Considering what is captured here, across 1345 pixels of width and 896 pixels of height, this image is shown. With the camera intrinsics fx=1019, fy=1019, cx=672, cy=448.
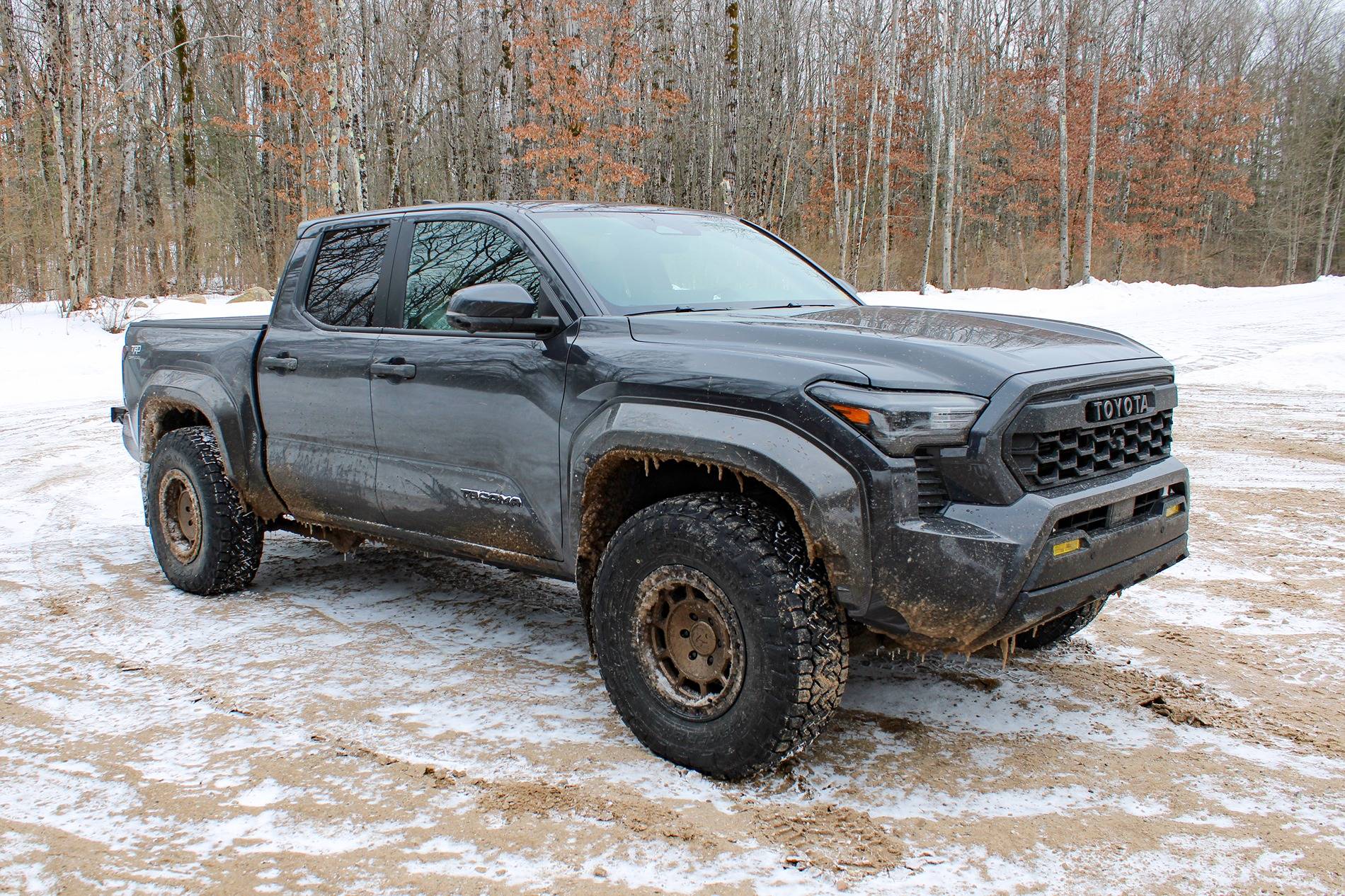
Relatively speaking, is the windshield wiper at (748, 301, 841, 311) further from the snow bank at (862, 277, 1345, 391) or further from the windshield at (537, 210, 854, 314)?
the snow bank at (862, 277, 1345, 391)

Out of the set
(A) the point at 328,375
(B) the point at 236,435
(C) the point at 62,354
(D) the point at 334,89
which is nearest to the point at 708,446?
(A) the point at 328,375

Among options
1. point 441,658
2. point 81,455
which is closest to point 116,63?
point 81,455

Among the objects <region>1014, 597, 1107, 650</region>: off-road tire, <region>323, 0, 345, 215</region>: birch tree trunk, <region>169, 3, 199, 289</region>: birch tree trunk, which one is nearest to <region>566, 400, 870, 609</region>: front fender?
<region>1014, 597, 1107, 650</region>: off-road tire

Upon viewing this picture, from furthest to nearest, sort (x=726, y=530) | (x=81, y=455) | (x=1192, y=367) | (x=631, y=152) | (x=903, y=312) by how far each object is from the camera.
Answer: (x=631, y=152) < (x=1192, y=367) < (x=81, y=455) < (x=903, y=312) < (x=726, y=530)

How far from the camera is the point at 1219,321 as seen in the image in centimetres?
1822

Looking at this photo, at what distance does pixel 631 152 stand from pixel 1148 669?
103ft

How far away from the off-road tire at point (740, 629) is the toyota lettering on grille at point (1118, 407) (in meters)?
0.99

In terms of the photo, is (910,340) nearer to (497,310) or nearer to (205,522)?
(497,310)

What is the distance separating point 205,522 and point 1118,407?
14.1 ft

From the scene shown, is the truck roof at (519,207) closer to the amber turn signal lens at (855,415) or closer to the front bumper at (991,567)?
the amber turn signal lens at (855,415)

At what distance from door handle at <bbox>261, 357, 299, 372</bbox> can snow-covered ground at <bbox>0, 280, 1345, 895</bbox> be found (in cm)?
122

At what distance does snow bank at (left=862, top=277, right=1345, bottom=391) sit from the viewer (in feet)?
41.8

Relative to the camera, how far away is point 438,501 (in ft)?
13.6

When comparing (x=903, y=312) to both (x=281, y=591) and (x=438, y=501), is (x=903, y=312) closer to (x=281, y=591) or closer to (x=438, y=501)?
(x=438, y=501)
